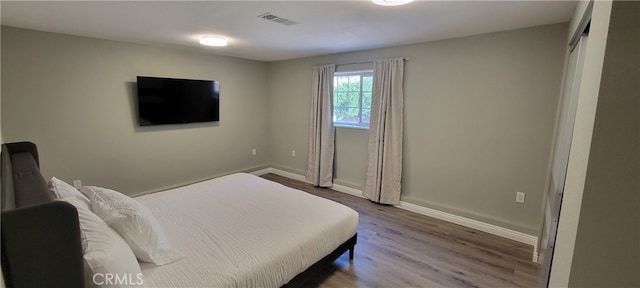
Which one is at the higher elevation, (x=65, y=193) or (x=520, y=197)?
(x=65, y=193)

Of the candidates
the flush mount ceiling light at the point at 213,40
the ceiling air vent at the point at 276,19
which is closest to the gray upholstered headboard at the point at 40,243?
the ceiling air vent at the point at 276,19

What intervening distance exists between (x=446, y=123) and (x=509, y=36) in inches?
42.4

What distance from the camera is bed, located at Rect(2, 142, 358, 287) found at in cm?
95

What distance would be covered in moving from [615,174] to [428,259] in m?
1.94

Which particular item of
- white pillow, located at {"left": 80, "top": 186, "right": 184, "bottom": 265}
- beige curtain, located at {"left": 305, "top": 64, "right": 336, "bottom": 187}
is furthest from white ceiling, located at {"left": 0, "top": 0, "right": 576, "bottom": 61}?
white pillow, located at {"left": 80, "top": 186, "right": 184, "bottom": 265}

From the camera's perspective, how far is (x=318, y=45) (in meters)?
3.62

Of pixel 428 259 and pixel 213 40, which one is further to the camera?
pixel 213 40

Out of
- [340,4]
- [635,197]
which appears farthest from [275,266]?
[340,4]

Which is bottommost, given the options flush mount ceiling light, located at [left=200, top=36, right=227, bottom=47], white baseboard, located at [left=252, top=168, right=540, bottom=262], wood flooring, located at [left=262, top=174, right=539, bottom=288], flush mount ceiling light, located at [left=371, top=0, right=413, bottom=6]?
wood flooring, located at [left=262, top=174, right=539, bottom=288]

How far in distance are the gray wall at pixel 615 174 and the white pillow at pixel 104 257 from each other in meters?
1.85

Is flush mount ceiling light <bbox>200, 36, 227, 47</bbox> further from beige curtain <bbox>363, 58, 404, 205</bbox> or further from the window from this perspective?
beige curtain <bbox>363, 58, 404, 205</bbox>

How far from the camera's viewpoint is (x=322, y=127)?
4.50 metres

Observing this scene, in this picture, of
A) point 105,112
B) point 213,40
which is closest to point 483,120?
point 213,40

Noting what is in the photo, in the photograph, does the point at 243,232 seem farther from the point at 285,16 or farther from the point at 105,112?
the point at 105,112
